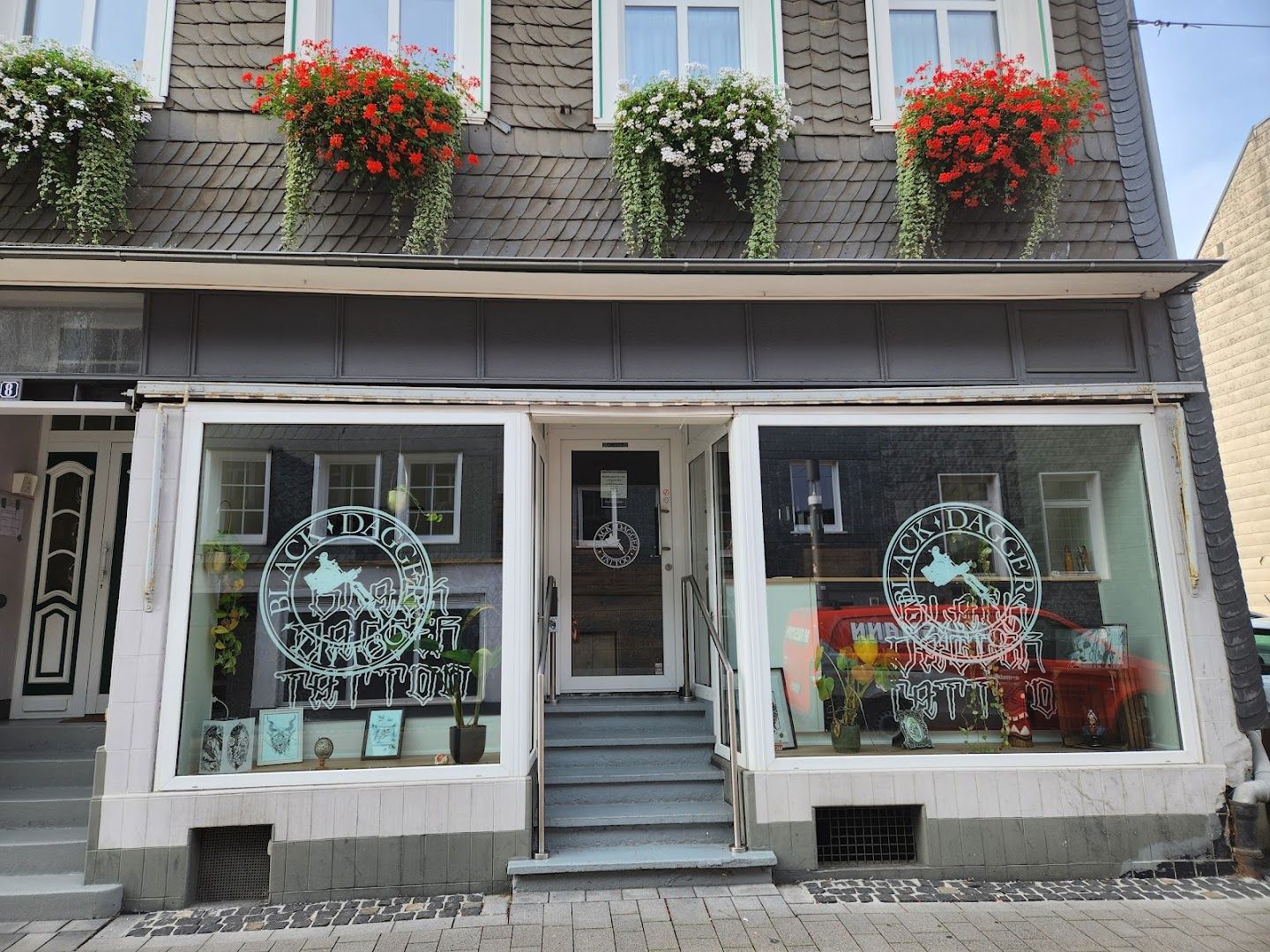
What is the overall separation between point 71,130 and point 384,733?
4408 mm

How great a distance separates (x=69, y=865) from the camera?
4816 mm

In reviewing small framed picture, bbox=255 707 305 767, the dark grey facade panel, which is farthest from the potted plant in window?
small framed picture, bbox=255 707 305 767

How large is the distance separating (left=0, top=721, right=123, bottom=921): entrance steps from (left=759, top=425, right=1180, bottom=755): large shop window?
4298mm

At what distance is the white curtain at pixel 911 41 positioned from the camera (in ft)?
20.3

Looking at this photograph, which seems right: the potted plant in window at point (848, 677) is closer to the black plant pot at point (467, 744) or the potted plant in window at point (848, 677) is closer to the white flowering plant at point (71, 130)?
the black plant pot at point (467, 744)

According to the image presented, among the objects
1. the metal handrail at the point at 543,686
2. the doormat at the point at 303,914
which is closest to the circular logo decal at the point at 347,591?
the metal handrail at the point at 543,686

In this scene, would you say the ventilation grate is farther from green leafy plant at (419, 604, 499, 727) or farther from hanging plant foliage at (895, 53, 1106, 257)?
hanging plant foliage at (895, 53, 1106, 257)

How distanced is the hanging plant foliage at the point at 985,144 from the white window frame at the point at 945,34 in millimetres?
221

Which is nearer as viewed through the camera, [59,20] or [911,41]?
[59,20]

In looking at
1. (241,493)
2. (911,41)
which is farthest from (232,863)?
(911,41)

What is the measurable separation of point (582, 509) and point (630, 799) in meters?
2.37

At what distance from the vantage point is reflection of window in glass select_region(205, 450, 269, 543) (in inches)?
205

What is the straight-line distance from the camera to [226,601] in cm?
514

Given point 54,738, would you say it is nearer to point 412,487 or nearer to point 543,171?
point 412,487
